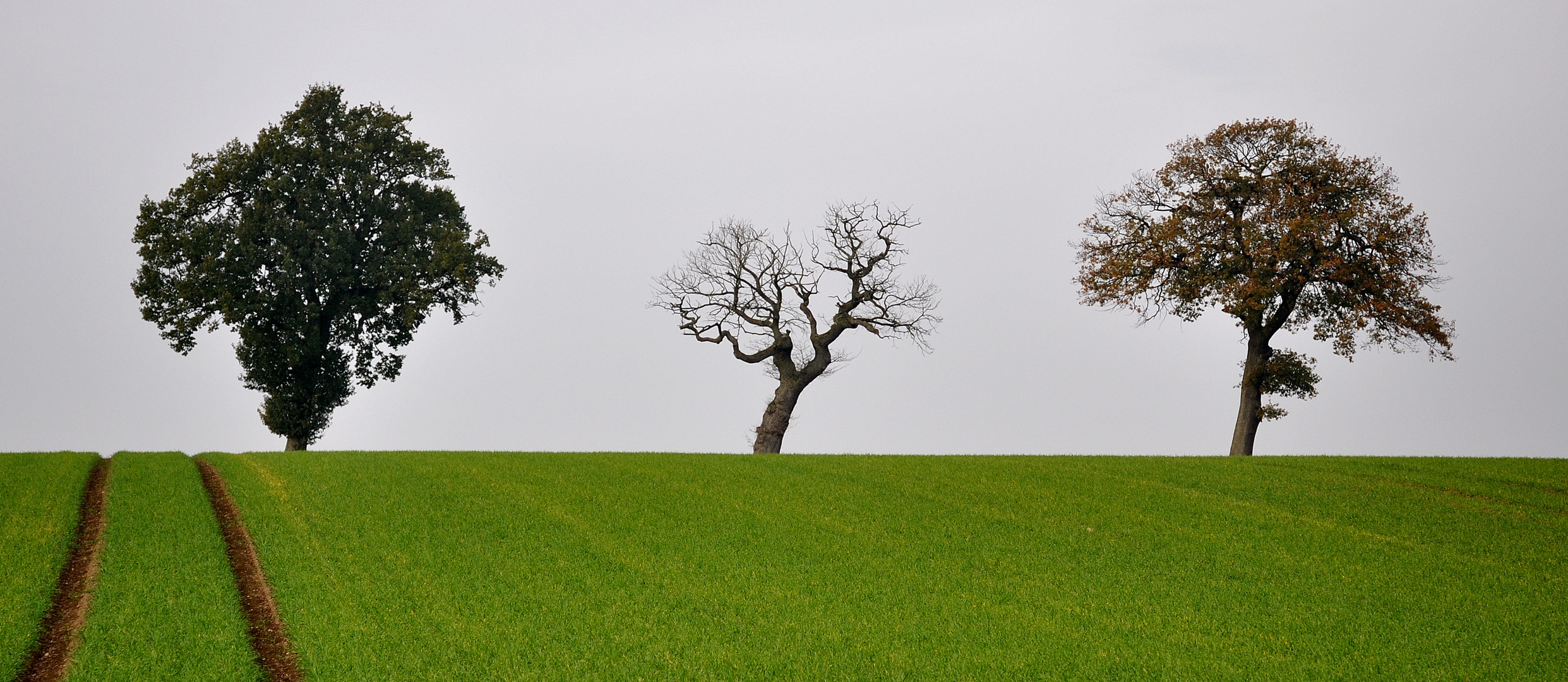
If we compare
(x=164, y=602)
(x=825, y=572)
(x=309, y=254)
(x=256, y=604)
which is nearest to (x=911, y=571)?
(x=825, y=572)

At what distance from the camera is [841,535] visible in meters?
20.7

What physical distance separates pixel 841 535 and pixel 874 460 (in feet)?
36.9

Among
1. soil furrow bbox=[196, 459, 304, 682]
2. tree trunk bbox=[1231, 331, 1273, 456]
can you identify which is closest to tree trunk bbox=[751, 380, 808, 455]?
tree trunk bbox=[1231, 331, 1273, 456]

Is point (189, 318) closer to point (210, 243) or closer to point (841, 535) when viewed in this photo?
point (210, 243)

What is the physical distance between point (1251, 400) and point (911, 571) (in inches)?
982

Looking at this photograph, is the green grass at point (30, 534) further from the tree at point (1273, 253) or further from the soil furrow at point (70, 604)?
the tree at point (1273, 253)

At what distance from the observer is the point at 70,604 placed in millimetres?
15578

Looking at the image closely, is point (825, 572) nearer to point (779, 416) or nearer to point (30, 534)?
point (30, 534)

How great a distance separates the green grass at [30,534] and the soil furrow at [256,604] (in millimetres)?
2518

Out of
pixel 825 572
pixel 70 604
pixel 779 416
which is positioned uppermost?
pixel 779 416

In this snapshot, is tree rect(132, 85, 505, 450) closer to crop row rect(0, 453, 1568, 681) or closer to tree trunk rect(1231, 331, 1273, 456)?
crop row rect(0, 453, 1568, 681)

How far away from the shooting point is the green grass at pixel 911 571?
13328mm

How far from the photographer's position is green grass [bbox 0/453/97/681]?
14.0 meters

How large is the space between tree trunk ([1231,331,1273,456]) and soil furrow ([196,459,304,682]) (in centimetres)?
3193
